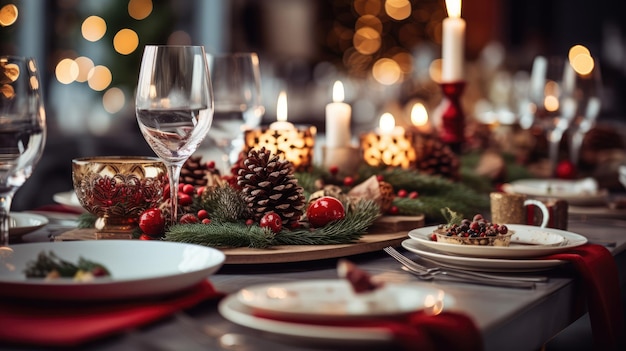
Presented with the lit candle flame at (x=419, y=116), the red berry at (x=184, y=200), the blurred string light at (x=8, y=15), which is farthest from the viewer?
the blurred string light at (x=8, y=15)

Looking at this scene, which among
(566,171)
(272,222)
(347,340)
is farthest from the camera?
(566,171)

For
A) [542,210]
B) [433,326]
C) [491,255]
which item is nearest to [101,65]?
[542,210]

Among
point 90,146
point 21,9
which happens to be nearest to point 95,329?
point 90,146

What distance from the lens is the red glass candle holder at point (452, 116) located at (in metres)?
1.91

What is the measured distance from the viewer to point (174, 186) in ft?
3.72

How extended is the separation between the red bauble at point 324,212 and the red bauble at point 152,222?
0.21 m

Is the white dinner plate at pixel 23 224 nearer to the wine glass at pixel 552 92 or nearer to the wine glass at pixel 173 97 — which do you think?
the wine glass at pixel 173 97

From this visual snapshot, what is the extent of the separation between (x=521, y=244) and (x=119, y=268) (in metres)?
0.57

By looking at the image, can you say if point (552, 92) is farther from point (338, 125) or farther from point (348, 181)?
point (348, 181)

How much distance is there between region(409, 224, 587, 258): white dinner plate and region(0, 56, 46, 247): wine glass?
48 cm

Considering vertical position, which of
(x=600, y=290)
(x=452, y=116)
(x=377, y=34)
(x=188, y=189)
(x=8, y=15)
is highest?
(x=377, y=34)

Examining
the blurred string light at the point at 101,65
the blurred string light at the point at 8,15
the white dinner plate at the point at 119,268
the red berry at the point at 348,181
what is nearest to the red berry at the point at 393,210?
the red berry at the point at 348,181

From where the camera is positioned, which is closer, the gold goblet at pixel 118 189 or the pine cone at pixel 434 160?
the gold goblet at pixel 118 189

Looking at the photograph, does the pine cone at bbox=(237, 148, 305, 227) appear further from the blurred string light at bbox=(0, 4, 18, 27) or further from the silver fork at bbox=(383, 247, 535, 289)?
the blurred string light at bbox=(0, 4, 18, 27)
